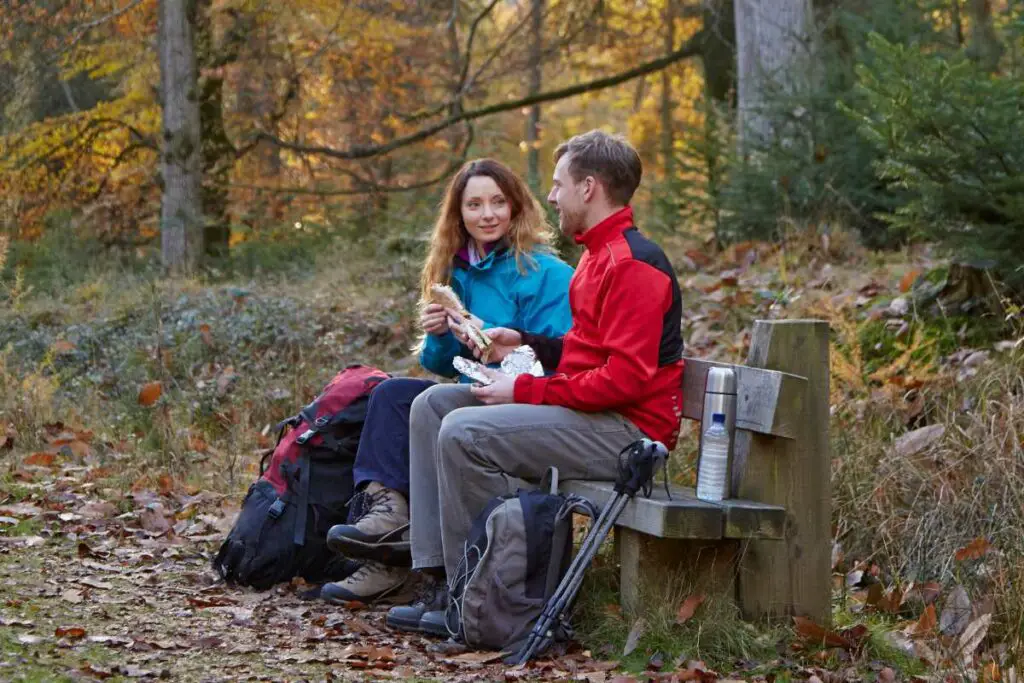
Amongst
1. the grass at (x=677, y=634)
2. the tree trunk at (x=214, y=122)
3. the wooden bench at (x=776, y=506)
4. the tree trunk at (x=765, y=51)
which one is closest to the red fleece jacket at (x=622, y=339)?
the wooden bench at (x=776, y=506)

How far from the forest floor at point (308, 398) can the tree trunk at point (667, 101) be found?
354 cm

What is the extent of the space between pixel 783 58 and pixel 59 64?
726 cm

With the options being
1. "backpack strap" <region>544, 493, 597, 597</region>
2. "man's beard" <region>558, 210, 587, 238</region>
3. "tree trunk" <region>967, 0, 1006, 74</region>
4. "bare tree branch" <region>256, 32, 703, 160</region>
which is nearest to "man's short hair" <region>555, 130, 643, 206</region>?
"man's beard" <region>558, 210, 587, 238</region>

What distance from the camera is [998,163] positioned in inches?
245

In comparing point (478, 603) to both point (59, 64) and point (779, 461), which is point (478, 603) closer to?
point (779, 461)

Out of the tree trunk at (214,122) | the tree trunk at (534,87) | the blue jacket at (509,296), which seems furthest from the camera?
the tree trunk at (534,87)

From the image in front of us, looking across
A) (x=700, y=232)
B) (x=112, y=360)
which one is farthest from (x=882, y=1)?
(x=112, y=360)

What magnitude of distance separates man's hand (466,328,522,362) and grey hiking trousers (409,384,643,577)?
0.43 metres

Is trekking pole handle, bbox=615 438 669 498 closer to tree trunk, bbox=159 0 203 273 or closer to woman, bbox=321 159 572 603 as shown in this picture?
woman, bbox=321 159 572 603

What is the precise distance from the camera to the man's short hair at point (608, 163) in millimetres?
4406

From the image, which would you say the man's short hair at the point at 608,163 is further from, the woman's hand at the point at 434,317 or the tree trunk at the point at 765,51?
the tree trunk at the point at 765,51

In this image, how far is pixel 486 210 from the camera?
5.09 metres

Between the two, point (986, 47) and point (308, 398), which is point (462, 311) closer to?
point (308, 398)

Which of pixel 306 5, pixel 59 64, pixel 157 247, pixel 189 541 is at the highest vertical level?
pixel 306 5
